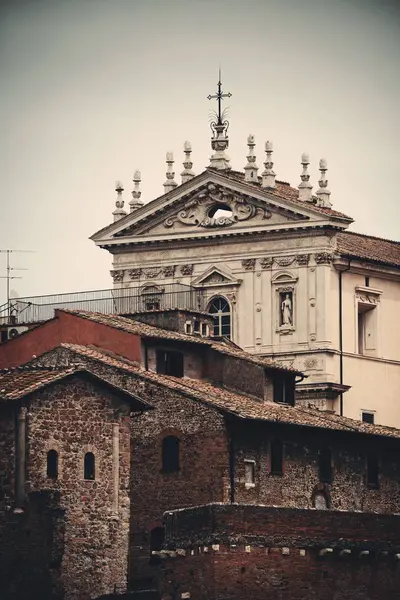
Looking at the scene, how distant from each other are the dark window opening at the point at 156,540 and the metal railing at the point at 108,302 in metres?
19.3

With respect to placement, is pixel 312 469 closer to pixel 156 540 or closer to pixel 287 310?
pixel 156 540

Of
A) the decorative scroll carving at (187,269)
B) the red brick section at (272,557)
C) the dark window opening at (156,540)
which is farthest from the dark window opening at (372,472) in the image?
the decorative scroll carving at (187,269)

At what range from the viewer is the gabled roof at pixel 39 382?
346 ft

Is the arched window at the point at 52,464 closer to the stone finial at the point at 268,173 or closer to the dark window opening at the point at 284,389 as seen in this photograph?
the dark window opening at the point at 284,389

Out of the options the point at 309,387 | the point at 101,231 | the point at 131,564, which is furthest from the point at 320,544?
the point at 101,231

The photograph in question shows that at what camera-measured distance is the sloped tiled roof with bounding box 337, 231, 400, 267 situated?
137750 mm

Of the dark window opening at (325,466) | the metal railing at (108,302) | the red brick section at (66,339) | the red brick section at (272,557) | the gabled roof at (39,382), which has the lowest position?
the red brick section at (272,557)

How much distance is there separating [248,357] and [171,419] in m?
8.85

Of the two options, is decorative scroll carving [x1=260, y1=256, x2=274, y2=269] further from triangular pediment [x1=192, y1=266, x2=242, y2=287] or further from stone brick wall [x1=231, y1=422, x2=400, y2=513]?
stone brick wall [x1=231, y1=422, x2=400, y2=513]

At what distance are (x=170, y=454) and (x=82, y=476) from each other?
16.0ft

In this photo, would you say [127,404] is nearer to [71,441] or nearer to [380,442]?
[71,441]

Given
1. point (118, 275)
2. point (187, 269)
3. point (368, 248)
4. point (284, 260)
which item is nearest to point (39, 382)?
point (284, 260)

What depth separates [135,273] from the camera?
14125cm

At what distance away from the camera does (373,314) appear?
13938 centimetres
